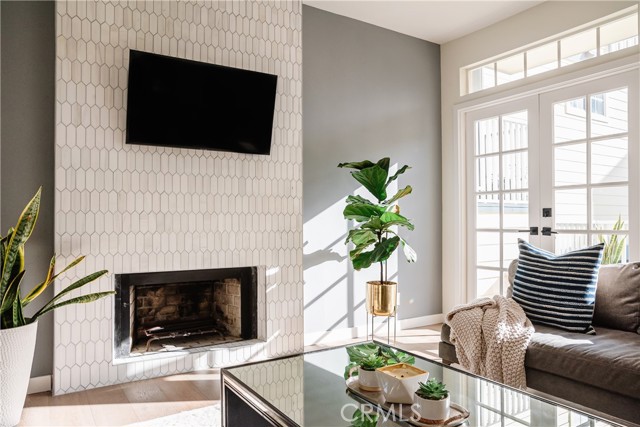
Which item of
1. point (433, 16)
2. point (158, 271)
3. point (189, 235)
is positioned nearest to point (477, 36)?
point (433, 16)

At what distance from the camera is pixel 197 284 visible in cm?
358

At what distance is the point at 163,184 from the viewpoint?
3.04 metres

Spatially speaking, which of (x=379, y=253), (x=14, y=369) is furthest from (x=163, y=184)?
(x=379, y=253)

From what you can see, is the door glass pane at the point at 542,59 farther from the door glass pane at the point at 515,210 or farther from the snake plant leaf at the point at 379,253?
the snake plant leaf at the point at 379,253

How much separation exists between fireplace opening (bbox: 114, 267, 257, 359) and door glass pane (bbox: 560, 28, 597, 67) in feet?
9.61

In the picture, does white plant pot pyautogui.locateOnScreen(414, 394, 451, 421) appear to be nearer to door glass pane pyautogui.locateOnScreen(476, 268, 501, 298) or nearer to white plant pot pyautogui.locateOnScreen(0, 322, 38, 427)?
white plant pot pyautogui.locateOnScreen(0, 322, 38, 427)

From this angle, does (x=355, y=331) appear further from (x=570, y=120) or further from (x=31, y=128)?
(x=31, y=128)

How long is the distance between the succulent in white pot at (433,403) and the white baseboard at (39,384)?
7.89 feet

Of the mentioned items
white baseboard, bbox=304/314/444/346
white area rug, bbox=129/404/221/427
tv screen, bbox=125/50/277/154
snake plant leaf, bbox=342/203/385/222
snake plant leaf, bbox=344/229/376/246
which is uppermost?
tv screen, bbox=125/50/277/154

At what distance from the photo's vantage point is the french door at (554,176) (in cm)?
329

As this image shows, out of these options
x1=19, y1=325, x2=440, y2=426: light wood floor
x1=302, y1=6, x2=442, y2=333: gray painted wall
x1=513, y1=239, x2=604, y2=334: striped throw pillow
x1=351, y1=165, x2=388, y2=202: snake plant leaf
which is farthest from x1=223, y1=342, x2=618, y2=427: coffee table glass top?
Answer: x1=302, y1=6, x2=442, y2=333: gray painted wall

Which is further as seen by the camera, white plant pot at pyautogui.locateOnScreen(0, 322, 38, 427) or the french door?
the french door

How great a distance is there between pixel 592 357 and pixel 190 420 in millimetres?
1948

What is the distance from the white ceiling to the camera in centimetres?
373
